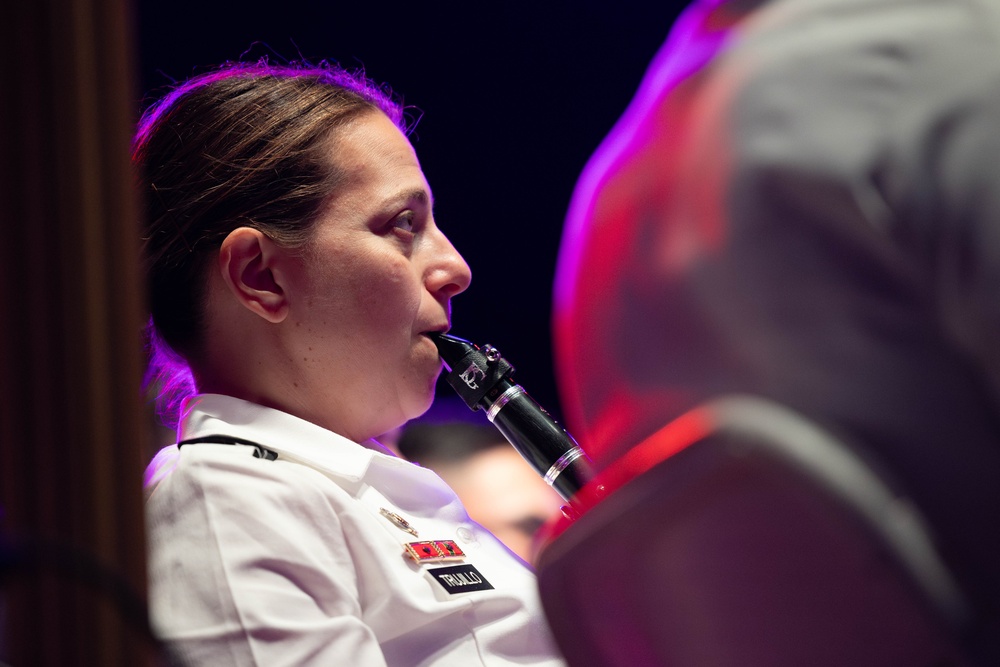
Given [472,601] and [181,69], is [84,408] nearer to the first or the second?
[472,601]

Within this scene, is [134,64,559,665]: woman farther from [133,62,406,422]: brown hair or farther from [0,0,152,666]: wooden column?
[0,0,152,666]: wooden column

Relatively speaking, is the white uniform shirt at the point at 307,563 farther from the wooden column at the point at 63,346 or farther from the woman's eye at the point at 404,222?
the wooden column at the point at 63,346

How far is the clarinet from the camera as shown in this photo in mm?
1180

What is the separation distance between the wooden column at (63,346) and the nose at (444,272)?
2.52 ft

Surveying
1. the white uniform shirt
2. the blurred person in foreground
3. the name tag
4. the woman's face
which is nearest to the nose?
the woman's face

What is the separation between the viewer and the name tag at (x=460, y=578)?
1025mm

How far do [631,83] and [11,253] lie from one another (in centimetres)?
223

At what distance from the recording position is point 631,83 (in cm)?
251

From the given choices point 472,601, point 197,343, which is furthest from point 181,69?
point 472,601

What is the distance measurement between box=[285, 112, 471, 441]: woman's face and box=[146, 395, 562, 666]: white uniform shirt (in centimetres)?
8

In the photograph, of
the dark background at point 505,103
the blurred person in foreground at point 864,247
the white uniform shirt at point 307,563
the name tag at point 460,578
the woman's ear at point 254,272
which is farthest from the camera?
the dark background at point 505,103

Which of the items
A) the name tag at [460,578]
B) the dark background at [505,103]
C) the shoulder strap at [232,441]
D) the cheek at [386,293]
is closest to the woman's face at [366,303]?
the cheek at [386,293]

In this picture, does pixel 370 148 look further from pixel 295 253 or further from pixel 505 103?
pixel 505 103

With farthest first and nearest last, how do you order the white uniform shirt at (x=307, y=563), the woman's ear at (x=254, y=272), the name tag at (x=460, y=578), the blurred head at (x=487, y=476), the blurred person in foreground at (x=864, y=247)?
the blurred head at (x=487, y=476)
the woman's ear at (x=254, y=272)
the name tag at (x=460, y=578)
the white uniform shirt at (x=307, y=563)
the blurred person in foreground at (x=864, y=247)
